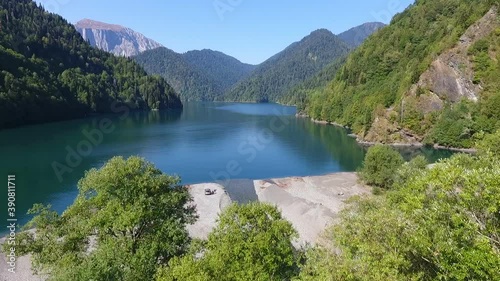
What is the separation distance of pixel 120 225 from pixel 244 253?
7780mm

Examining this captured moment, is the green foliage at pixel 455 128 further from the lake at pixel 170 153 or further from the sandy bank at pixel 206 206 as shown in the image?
the sandy bank at pixel 206 206

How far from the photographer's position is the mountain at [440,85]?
8719 centimetres

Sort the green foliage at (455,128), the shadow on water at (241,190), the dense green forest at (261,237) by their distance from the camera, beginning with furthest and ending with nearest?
the green foliage at (455,128) → the shadow on water at (241,190) → the dense green forest at (261,237)

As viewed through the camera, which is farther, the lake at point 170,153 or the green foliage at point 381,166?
the lake at point 170,153

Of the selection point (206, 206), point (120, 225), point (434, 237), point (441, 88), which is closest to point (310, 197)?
point (206, 206)

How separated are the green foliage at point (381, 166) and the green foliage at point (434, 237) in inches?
1562

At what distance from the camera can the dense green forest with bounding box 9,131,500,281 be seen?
14.3 m

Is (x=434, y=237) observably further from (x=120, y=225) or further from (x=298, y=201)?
(x=298, y=201)

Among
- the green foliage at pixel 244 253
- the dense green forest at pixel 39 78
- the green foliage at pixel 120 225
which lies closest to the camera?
the green foliage at pixel 244 253

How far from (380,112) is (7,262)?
96590mm

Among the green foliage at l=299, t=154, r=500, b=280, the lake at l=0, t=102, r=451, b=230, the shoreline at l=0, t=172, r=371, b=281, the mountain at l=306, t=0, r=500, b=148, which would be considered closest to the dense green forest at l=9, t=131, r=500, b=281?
the green foliage at l=299, t=154, r=500, b=280

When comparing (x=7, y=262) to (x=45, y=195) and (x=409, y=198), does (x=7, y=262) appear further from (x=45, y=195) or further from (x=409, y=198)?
(x=409, y=198)

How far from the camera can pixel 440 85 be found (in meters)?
95.4

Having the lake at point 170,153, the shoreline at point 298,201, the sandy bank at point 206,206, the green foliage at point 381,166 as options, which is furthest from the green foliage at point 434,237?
the lake at point 170,153
